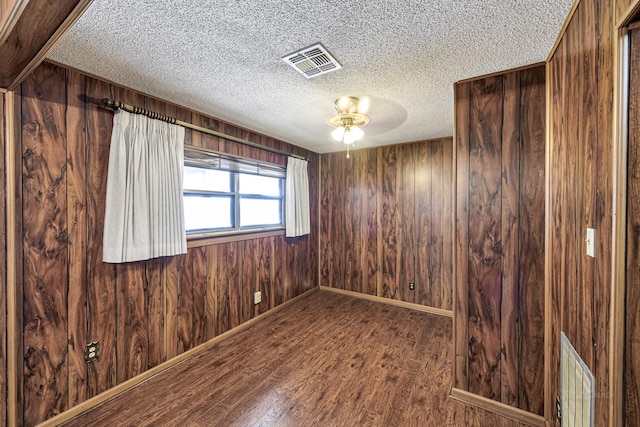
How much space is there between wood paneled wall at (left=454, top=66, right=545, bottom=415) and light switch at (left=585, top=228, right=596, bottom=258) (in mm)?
692

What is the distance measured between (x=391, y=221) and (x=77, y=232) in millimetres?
3411

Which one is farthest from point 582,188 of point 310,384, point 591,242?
point 310,384

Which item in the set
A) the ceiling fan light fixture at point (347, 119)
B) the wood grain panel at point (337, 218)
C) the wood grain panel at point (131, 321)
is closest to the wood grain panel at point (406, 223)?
the wood grain panel at point (337, 218)

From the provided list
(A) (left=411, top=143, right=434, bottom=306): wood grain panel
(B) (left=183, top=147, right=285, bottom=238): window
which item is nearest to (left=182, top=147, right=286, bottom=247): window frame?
(B) (left=183, top=147, right=285, bottom=238): window

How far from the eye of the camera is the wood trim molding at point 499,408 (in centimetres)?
166

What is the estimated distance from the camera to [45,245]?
5.32ft

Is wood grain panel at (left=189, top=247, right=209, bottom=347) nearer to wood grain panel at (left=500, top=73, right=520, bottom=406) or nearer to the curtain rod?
the curtain rod

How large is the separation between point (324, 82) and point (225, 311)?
2481 mm

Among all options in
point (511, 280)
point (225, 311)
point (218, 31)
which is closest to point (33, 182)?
point (218, 31)

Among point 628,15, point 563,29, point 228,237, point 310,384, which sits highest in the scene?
point 563,29

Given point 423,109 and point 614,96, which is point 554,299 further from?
point 423,109

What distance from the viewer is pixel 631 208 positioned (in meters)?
0.78

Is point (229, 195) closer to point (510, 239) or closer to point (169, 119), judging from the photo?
point (169, 119)

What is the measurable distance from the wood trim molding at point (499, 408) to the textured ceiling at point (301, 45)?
2306 millimetres
